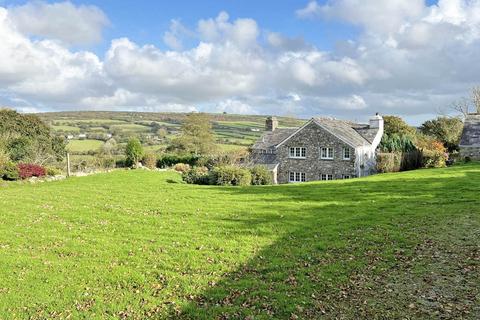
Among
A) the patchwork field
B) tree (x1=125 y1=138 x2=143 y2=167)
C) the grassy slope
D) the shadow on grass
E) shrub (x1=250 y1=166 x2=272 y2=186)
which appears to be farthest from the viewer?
the patchwork field

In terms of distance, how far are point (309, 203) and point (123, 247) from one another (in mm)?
9658

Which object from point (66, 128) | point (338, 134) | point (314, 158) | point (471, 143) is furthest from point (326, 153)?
point (66, 128)

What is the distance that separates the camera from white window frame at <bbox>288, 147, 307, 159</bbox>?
43.4 m

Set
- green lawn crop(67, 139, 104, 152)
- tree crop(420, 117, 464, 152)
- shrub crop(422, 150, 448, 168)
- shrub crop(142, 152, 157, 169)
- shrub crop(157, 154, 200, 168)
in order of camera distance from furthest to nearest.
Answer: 1. green lawn crop(67, 139, 104, 152)
2. tree crop(420, 117, 464, 152)
3. shrub crop(157, 154, 200, 168)
4. shrub crop(142, 152, 157, 169)
5. shrub crop(422, 150, 448, 168)

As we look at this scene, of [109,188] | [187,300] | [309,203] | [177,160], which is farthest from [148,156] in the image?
[187,300]

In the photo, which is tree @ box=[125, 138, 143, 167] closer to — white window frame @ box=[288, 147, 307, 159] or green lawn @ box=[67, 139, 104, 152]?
green lawn @ box=[67, 139, 104, 152]


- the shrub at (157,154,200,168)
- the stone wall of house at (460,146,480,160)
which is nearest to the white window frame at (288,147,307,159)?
the shrub at (157,154,200,168)

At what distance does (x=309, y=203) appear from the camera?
19.0 metres

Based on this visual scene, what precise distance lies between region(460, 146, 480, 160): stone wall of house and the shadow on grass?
2381 cm

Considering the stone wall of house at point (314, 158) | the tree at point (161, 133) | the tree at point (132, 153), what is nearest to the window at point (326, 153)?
the stone wall of house at point (314, 158)

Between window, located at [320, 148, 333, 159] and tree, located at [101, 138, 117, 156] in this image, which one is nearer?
window, located at [320, 148, 333, 159]

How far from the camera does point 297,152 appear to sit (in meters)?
43.7

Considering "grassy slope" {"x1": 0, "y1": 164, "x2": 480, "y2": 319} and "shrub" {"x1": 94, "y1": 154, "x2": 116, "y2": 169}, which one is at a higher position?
"shrub" {"x1": 94, "y1": 154, "x2": 116, "y2": 169}

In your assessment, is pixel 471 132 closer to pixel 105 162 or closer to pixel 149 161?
pixel 149 161
